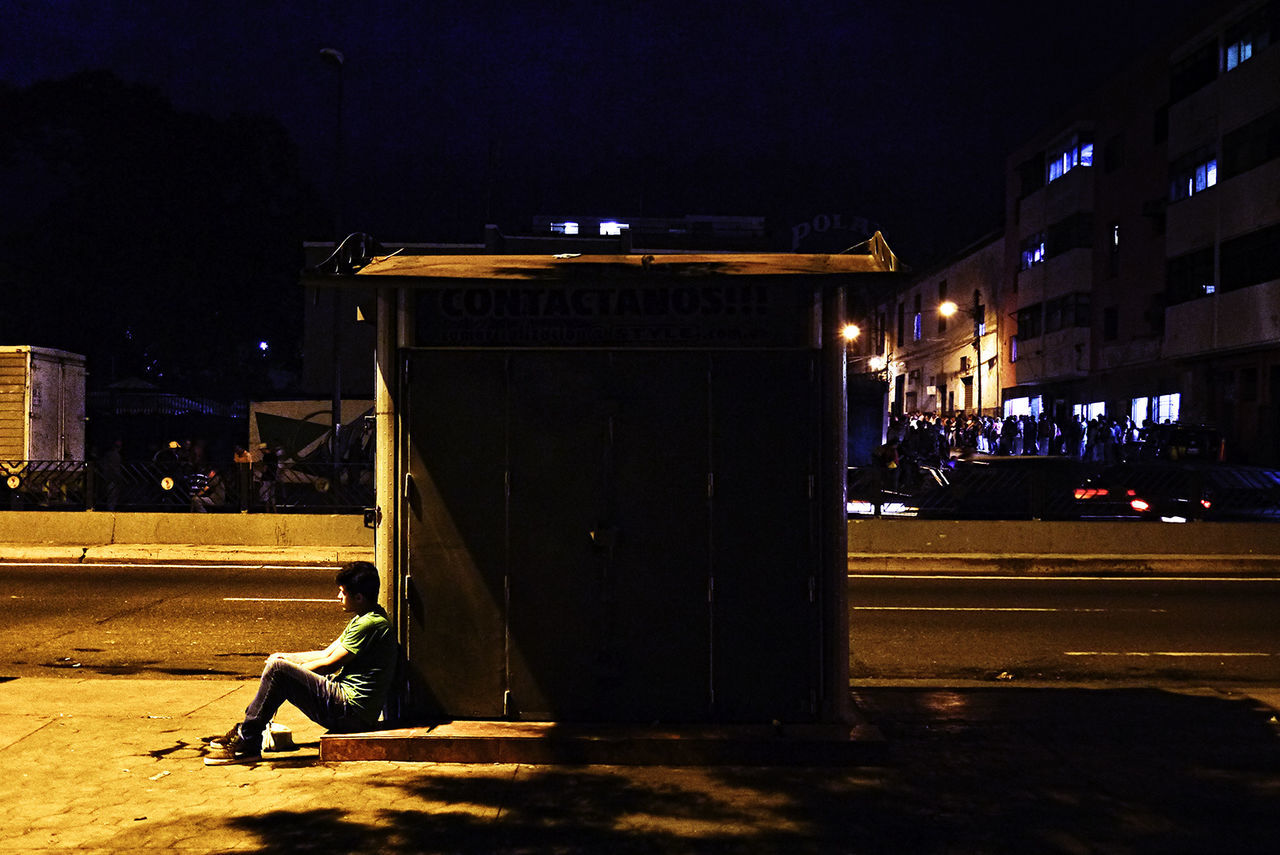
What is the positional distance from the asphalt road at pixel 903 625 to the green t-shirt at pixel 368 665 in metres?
3.29

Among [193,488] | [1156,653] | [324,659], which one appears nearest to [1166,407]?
[1156,653]

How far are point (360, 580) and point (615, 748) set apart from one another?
174 cm

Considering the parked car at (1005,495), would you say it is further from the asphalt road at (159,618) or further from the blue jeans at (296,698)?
the blue jeans at (296,698)

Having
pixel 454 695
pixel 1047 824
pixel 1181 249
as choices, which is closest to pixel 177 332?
pixel 1181 249

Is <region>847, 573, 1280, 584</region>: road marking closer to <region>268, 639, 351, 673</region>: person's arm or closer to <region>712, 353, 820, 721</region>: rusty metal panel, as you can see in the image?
<region>712, 353, 820, 721</region>: rusty metal panel

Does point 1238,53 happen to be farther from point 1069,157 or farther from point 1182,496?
point 1182,496

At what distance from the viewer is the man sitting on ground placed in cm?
606

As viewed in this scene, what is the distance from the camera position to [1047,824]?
5.14 m

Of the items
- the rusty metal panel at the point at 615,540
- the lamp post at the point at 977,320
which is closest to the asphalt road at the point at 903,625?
the rusty metal panel at the point at 615,540

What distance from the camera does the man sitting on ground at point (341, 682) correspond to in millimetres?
6059

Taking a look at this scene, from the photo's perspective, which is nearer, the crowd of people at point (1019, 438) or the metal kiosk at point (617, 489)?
the metal kiosk at point (617, 489)

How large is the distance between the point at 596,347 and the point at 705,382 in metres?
0.68

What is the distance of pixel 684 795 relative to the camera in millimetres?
5531

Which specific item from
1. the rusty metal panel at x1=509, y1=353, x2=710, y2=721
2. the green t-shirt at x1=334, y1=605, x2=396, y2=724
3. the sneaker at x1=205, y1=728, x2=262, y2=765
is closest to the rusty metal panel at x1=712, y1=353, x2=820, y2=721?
the rusty metal panel at x1=509, y1=353, x2=710, y2=721
